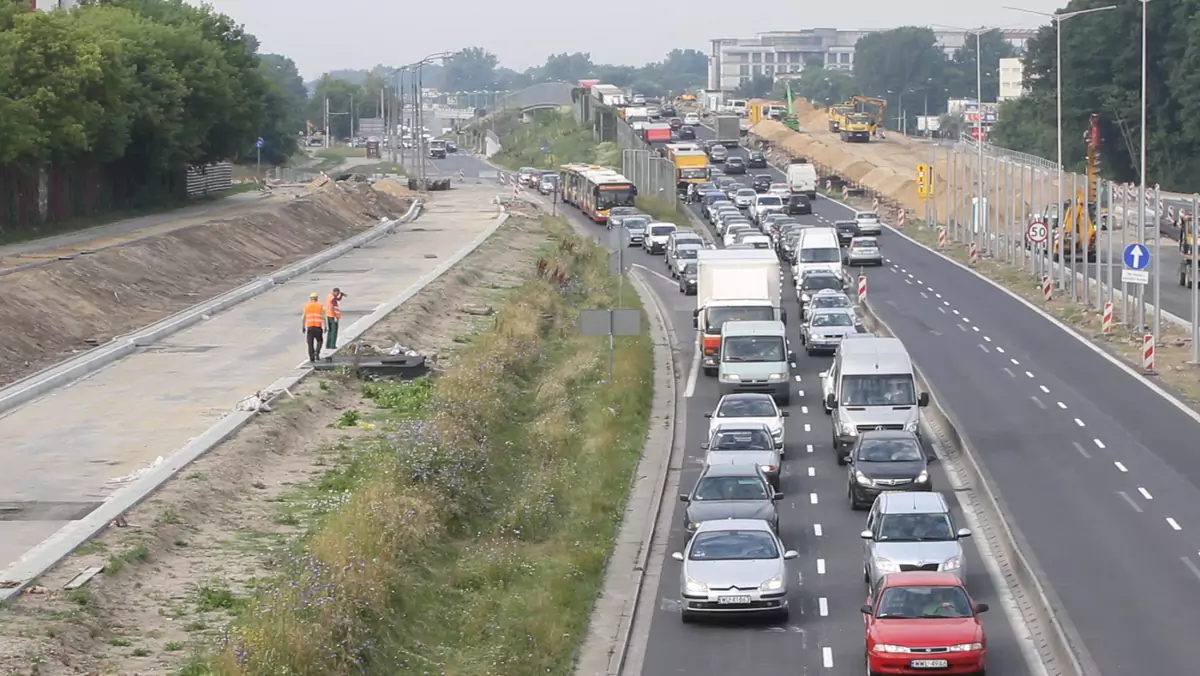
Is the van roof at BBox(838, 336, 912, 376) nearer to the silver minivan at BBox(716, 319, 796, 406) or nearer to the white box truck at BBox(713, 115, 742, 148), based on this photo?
the silver minivan at BBox(716, 319, 796, 406)

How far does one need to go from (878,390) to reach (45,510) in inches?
645

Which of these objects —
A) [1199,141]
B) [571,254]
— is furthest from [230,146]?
[1199,141]

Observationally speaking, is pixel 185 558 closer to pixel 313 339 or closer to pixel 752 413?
pixel 752 413

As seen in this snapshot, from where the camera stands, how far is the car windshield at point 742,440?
3334 cm

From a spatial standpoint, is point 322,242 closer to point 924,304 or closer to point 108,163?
point 108,163

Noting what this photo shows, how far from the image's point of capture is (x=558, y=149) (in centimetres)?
16650

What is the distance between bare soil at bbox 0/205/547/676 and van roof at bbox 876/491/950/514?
9063mm

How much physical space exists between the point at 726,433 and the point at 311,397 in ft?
32.4

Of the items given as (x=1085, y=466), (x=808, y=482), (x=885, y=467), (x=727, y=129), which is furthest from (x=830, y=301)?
(x=727, y=129)

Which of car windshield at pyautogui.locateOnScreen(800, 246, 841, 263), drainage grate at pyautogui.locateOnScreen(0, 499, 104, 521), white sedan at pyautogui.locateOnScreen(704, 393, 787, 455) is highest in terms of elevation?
car windshield at pyautogui.locateOnScreen(800, 246, 841, 263)

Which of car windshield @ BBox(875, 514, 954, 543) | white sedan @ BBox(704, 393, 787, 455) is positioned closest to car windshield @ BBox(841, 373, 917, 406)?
white sedan @ BBox(704, 393, 787, 455)

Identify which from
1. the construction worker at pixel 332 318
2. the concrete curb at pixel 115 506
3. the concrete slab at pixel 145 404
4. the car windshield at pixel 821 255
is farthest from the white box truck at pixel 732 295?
the car windshield at pixel 821 255

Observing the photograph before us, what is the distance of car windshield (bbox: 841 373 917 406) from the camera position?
35312 mm

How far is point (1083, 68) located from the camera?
123062mm
